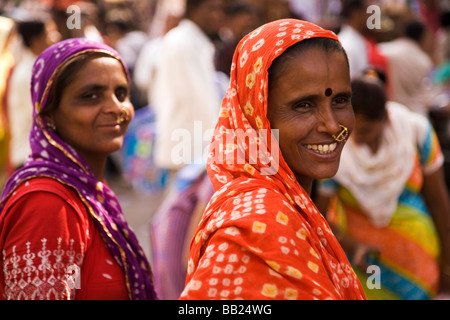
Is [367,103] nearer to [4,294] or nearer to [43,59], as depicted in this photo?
[43,59]

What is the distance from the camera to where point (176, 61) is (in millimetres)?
5613

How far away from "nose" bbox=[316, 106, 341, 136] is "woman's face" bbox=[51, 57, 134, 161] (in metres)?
1.00

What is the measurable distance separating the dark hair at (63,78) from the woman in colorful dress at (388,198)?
4.85ft

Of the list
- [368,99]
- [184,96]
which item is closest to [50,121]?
[368,99]

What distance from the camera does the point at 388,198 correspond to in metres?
3.54

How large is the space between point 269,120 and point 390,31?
274 inches

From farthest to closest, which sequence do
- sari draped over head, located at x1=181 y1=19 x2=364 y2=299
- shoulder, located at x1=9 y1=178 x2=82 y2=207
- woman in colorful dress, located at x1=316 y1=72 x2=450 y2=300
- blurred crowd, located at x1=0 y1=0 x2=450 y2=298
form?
blurred crowd, located at x1=0 y1=0 x2=450 y2=298 → woman in colorful dress, located at x1=316 y1=72 x2=450 y2=300 → shoulder, located at x1=9 y1=178 x2=82 y2=207 → sari draped over head, located at x1=181 y1=19 x2=364 y2=299

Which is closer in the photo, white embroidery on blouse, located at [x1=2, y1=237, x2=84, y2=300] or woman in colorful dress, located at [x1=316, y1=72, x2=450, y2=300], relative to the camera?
white embroidery on blouse, located at [x1=2, y1=237, x2=84, y2=300]

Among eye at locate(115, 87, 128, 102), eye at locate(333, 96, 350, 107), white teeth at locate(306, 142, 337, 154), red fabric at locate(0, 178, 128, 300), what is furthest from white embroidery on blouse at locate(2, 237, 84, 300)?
eye at locate(333, 96, 350, 107)

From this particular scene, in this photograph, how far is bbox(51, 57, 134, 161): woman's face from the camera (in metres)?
2.56

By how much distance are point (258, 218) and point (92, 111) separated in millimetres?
1123

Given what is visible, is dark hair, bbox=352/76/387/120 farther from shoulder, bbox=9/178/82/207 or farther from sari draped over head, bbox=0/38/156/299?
shoulder, bbox=9/178/82/207

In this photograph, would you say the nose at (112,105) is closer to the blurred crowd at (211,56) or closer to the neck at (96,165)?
the neck at (96,165)

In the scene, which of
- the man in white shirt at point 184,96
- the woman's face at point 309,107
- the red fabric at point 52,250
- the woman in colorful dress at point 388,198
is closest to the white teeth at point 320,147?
the woman's face at point 309,107
